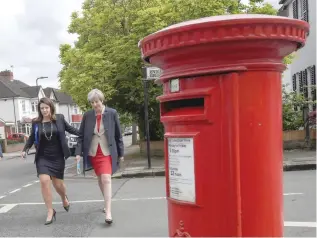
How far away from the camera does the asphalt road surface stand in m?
5.02

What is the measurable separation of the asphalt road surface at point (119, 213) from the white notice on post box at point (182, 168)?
286 centimetres

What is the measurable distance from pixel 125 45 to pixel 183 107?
471 inches

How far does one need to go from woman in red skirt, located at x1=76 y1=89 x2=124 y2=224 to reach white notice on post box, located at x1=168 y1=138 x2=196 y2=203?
341cm

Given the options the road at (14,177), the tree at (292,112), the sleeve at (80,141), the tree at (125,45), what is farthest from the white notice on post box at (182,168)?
the tree at (292,112)

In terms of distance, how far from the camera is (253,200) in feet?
6.53

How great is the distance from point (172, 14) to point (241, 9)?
3178 mm

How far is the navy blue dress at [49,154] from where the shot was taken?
5.61 meters

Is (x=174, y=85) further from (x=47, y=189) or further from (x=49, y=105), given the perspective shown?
(x=47, y=189)

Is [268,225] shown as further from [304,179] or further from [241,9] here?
[241,9]

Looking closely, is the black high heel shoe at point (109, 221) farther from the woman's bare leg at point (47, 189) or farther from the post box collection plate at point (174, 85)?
the post box collection plate at point (174, 85)

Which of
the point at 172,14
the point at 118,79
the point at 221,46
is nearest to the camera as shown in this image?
the point at 221,46

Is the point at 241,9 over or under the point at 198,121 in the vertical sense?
over

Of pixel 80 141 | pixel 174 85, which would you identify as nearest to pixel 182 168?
pixel 174 85

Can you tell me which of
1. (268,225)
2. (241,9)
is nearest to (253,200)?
(268,225)
